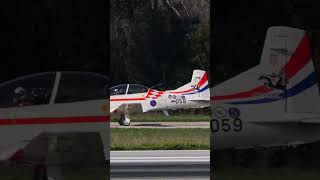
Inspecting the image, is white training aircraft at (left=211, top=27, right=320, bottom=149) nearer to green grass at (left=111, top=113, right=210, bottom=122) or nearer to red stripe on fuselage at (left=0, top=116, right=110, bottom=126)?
red stripe on fuselage at (left=0, top=116, right=110, bottom=126)

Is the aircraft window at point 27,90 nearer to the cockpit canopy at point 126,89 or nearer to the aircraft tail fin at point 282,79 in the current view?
the aircraft tail fin at point 282,79

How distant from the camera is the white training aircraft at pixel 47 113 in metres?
5.50

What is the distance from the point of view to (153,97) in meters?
23.7

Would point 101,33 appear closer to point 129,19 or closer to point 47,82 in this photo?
point 47,82

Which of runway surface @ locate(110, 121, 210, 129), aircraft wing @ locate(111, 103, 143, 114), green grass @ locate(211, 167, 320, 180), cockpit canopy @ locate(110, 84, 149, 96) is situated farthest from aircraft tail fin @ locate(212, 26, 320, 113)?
aircraft wing @ locate(111, 103, 143, 114)

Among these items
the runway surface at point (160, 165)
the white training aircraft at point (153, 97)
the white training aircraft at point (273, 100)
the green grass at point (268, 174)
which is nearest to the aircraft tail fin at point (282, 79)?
the white training aircraft at point (273, 100)

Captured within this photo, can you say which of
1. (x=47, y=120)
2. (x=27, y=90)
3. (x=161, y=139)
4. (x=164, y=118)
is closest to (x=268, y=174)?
(x=47, y=120)

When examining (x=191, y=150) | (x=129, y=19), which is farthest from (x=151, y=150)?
(x=129, y=19)

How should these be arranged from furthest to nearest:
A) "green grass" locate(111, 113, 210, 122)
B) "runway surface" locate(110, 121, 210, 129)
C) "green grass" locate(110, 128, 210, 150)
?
"green grass" locate(111, 113, 210, 122) < "runway surface" locate(110, 121, 210, 129) < "green grass" locate(110, 128, 210, 150)

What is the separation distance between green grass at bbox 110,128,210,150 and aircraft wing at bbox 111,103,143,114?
3.22 m

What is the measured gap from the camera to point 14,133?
5508mm

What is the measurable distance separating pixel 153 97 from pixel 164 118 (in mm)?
1467

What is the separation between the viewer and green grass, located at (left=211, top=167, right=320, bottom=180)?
5.67m

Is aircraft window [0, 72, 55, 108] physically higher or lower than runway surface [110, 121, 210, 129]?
higher
